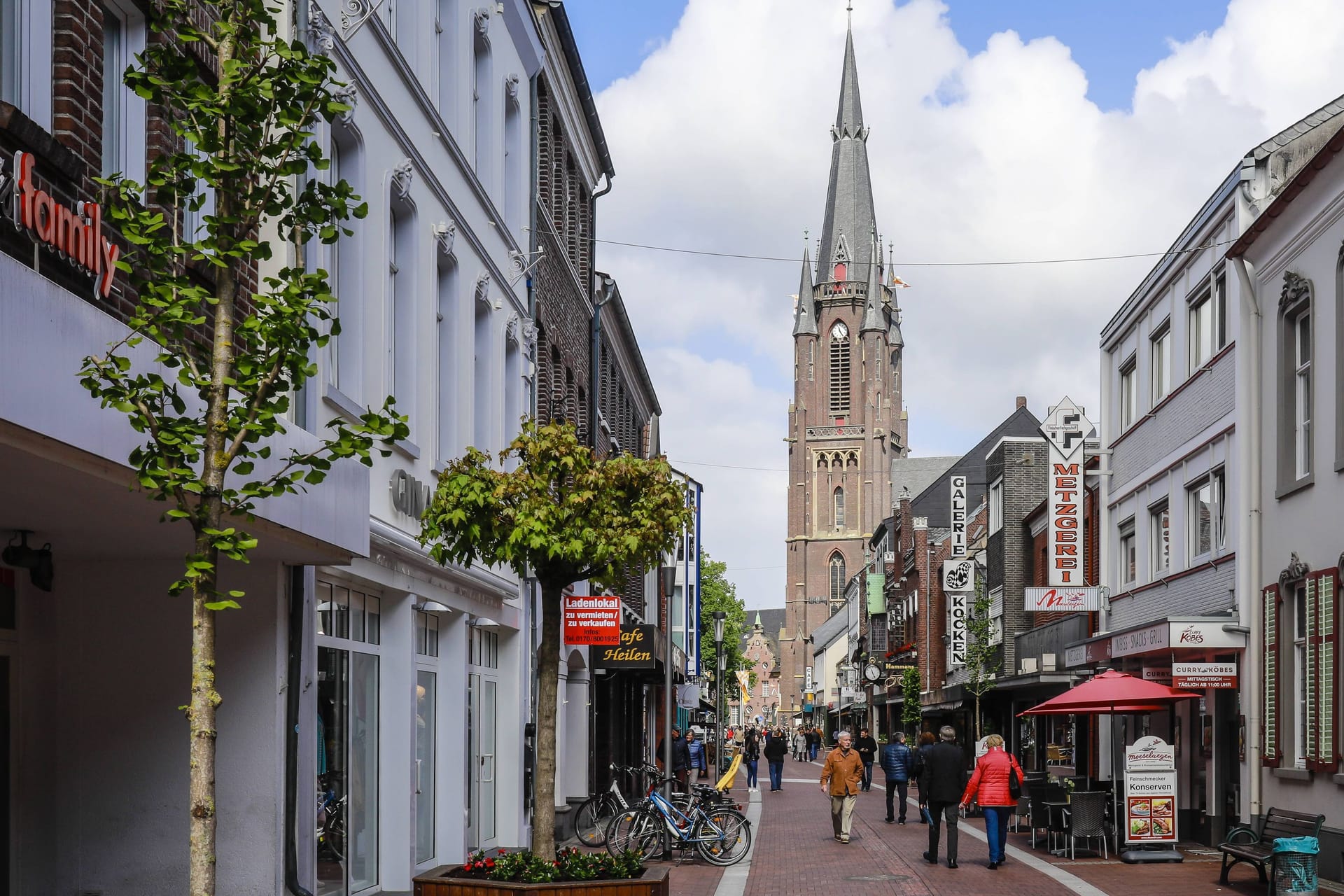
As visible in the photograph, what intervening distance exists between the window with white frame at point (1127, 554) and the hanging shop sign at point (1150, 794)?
8348mm

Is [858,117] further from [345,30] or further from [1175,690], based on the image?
[345,30]

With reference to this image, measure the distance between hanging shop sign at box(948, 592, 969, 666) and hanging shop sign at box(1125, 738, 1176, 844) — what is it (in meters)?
25.9

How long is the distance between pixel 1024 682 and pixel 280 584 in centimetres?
2710

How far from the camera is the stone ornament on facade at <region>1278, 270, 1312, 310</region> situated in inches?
706

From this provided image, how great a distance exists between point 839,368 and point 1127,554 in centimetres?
10020

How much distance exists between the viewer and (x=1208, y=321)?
75.2ft

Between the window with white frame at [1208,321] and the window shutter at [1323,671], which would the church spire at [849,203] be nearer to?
the window with white frame at [1208,321]

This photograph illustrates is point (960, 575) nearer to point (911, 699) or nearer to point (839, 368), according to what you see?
point (911, 699)

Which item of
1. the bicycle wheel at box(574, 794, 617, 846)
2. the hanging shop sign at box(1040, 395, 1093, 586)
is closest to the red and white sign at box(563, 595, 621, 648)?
the bicycle wheel at box(574, 794, 617, 846)

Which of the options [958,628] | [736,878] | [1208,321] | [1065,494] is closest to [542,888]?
[736,878]

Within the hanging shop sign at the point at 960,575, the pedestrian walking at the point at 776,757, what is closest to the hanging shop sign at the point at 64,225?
the pedestrian walking at the point at 776,757

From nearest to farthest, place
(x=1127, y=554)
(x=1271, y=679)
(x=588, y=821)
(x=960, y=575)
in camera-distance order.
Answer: (x=1271, y=679), (x=588, y=821), (x=1127, y=554), (x=960, y=575)

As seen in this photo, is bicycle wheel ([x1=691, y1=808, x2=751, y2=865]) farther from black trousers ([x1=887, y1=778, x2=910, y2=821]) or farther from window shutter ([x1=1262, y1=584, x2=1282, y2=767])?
black trousers ([x1=887, y1=778, x2=910, y2=821])

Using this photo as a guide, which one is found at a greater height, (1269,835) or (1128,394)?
(1128,394)
